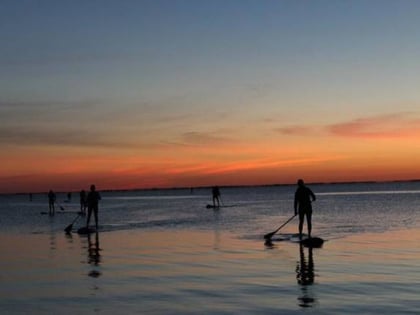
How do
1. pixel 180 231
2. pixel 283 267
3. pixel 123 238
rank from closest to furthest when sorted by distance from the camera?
pixel 283 267
pixel 123 238
pixel 180 231

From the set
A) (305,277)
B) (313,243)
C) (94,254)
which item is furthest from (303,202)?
(305,277)

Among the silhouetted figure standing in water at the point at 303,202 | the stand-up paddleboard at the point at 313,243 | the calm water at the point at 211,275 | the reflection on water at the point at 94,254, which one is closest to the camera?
the calm water at the point at 211,275

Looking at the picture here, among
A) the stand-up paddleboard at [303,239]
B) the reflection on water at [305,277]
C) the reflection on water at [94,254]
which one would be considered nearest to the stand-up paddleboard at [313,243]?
the stand-up paddleboard at [303,239]

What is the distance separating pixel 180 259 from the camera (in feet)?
57.6

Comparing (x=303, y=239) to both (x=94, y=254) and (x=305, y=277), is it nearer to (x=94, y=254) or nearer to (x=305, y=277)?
(x=94, y=254)

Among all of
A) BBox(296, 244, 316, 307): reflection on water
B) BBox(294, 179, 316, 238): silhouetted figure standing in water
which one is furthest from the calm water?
BBox(294, 179, 316, 238): silhouetted figure standing in water

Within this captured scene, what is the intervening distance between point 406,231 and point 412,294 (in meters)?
14.7

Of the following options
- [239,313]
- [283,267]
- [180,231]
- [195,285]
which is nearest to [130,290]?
[195,285]

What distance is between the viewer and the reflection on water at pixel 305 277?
11.1 metres

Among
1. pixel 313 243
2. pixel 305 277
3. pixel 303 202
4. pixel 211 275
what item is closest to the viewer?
pixel 305 277

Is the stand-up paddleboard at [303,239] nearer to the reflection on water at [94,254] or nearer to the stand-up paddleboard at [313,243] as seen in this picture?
the stand-up paddleboard at [313,243]

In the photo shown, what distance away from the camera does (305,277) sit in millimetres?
13812

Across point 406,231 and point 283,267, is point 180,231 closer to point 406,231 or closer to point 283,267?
point 406,231

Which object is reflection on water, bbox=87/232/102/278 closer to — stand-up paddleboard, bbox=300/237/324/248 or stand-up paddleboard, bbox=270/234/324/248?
stand-up paddleboard, bbox=270/234/324/248
